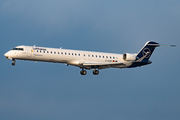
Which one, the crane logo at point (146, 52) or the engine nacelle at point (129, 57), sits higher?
the crane logo at point (146, 52)

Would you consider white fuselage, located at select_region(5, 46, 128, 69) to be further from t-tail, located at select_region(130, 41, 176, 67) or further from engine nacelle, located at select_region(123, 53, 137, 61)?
t-tail, located at select_region(130, 41, 176, 67)

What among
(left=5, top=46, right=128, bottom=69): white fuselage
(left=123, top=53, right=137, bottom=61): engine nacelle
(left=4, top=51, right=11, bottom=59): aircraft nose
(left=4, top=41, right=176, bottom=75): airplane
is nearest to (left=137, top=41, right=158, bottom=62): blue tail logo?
(left=4, top=41, right=176, bottom=75): airplane

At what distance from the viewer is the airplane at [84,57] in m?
50.6

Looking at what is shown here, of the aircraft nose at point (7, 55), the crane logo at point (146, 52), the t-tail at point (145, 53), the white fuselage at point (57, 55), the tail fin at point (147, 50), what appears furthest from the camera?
the crane logo at point (146, 52)

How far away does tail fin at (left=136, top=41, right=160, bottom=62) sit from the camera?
5850 cm

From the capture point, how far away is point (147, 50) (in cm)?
5897

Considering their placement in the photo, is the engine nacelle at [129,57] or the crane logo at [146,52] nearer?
the engine nacelle at [129,57]

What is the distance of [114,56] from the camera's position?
56938 millimetres

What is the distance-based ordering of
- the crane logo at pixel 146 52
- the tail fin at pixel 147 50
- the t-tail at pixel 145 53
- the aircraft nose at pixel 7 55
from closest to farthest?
the aircraft nose at pixel 7 55
the t-tail at pixel 145 53
the tail fin at pixel 147 50
the crane logo at pixel 146 52

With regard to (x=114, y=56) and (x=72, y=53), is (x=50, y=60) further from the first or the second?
(x=114, y=56)

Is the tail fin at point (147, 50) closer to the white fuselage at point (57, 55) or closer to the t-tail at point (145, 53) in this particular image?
the t-tail at point (145, 53)

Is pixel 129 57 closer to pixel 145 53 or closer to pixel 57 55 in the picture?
pixel 145 53

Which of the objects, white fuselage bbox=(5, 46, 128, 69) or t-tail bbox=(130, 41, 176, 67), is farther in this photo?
t-tail bbox=(130, 41, 176, 67)

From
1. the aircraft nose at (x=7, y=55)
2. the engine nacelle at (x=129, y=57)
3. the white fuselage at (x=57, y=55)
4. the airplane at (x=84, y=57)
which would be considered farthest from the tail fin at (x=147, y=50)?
the aircraft nose at (x=7, y=55)
